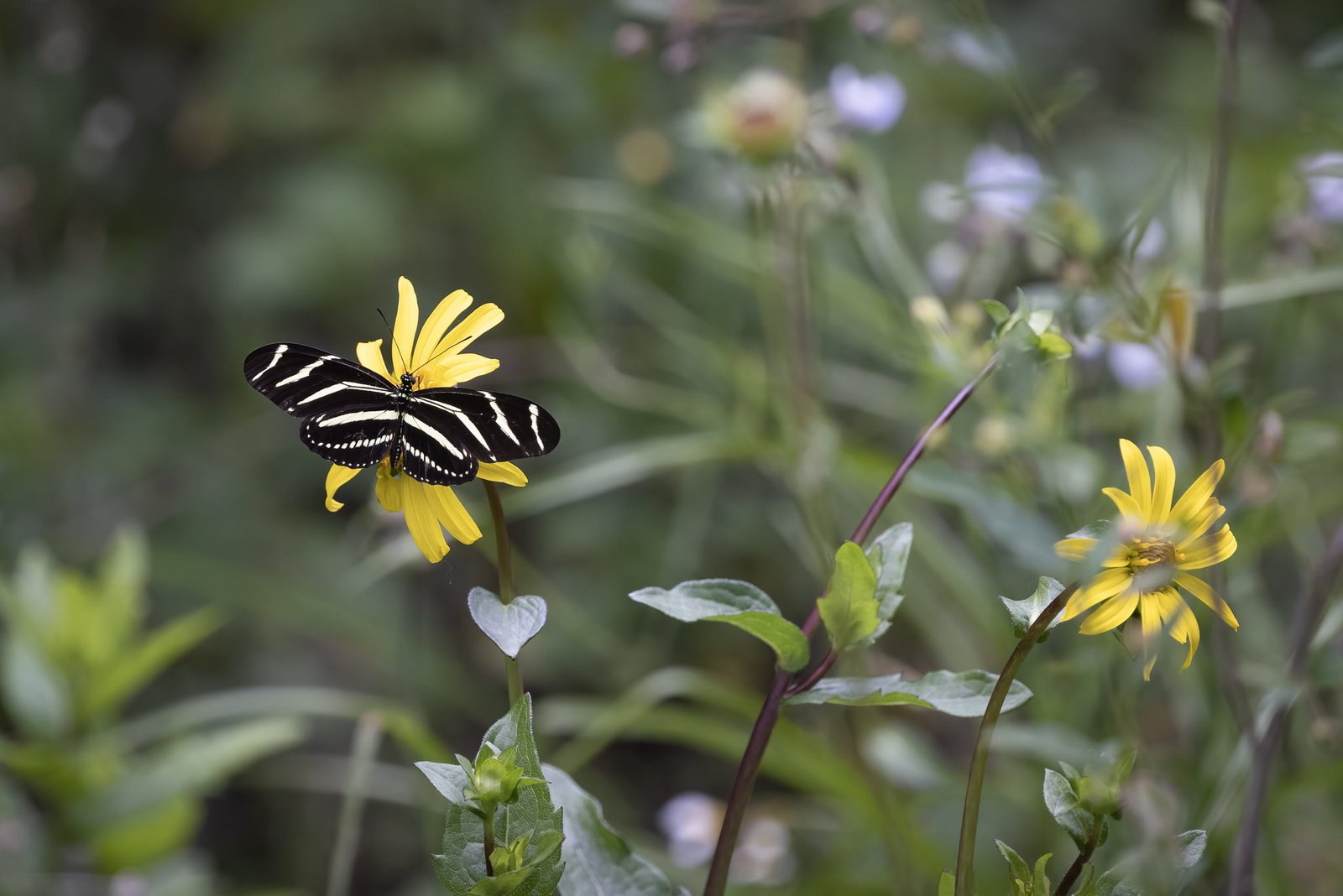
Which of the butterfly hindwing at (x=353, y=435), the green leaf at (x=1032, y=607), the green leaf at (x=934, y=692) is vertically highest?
the butterfly hindwing at (x=353, y=435)

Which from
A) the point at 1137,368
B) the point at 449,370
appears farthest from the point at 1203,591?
the point at 1137,368

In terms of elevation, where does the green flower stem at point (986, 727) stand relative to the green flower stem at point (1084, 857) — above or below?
above

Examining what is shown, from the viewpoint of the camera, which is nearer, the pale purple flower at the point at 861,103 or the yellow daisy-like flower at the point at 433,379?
the yellow daisy-like flower at the point at 433,379

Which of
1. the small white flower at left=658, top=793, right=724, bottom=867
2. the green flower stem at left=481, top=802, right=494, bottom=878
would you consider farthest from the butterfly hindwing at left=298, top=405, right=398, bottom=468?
the small white flower at left=658, top=793, right=724, bottom=867

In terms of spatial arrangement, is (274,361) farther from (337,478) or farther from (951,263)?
(951,263)

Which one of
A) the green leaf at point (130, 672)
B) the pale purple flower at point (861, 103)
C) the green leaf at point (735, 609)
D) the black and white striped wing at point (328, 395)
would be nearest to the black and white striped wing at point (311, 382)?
the black and white striped wing at point (328, 395)

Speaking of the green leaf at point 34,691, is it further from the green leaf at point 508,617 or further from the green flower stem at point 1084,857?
the green flower stem at point 1084,857

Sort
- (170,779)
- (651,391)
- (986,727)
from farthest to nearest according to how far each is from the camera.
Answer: (651,391) < (170,779) < (986,727)
